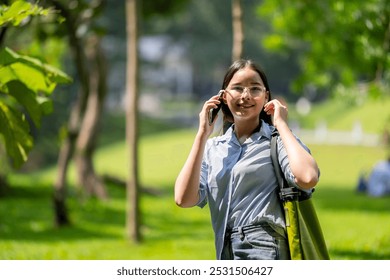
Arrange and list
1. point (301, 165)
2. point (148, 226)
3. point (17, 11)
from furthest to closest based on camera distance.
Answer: point (148, 226) → point (17, 11) → point (301, 165)

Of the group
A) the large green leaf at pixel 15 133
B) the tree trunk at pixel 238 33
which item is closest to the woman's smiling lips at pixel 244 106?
the large green leaf at pixel 15 133

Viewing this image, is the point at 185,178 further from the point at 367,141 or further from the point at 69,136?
the point at 367,141

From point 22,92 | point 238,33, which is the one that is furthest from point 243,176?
point 238,33

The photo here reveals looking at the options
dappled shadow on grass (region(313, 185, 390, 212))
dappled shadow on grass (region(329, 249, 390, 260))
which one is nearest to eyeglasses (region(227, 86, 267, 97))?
dappled shadow on grass (region(329, 249, 390, 260))

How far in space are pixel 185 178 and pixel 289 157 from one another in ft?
1.37

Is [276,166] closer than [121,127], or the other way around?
[276,166]

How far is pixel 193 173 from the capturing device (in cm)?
350

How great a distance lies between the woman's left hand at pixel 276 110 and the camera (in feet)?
11.5

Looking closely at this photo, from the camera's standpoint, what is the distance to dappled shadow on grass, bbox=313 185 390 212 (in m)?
17.1

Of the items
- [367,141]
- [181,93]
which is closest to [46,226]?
[367,141]

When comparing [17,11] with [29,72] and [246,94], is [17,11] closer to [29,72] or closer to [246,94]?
[29,72]

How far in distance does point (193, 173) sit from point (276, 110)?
1.33ft

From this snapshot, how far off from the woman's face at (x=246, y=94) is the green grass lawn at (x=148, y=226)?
633 centimetres

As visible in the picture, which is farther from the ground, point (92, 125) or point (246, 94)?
point (246, 94)
